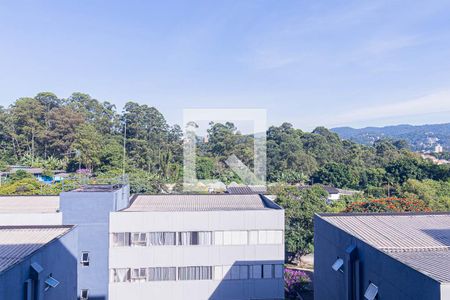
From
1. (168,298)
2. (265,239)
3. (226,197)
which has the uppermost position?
(226,197)

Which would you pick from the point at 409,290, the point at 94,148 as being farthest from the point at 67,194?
the point at 94,148

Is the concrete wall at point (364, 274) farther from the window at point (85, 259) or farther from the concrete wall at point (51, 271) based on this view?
the window at point (85, 259)

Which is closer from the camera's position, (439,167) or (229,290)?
(229,290)

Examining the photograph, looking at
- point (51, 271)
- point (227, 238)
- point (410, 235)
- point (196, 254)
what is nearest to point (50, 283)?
point (51, 271)

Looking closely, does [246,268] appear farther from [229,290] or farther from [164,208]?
[164,208]

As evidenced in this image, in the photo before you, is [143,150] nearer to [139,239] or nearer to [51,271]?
[139,239]

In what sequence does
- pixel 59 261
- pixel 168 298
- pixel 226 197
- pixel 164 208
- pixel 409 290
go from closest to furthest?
pixel 409 290, pixel 59 261, pixel 168 298, pixel 164 208, pixel 226 197
